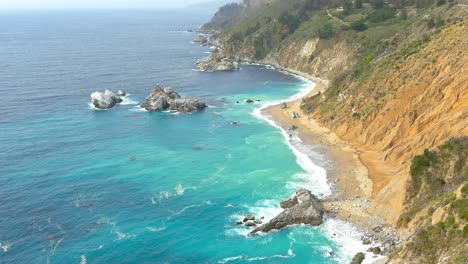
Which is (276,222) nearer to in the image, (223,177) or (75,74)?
(223,177)

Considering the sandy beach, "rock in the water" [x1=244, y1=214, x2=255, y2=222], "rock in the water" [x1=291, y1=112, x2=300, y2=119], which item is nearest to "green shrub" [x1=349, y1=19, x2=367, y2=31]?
the sandy beach

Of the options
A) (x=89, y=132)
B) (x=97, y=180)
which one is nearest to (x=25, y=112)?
(x=89, y=132)

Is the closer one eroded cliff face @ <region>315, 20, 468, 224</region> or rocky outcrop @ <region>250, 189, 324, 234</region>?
rocky outcrop @ <region>250, 189, 324, 234</region>

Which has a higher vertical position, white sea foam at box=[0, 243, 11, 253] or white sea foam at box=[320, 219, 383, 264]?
white sea foam at box=[320, 219, 383, 264]

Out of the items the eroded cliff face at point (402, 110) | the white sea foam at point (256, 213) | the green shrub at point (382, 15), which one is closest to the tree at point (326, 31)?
the green shrub at point (382, 15)

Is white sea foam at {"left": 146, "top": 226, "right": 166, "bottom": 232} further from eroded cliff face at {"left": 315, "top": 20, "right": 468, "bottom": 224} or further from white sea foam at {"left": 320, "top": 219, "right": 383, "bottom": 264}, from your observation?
eroded cliff face at {"left": 315, "top": 20, "right": 468, "bottom": 224}

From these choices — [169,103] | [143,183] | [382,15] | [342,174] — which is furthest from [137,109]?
[382,15]
